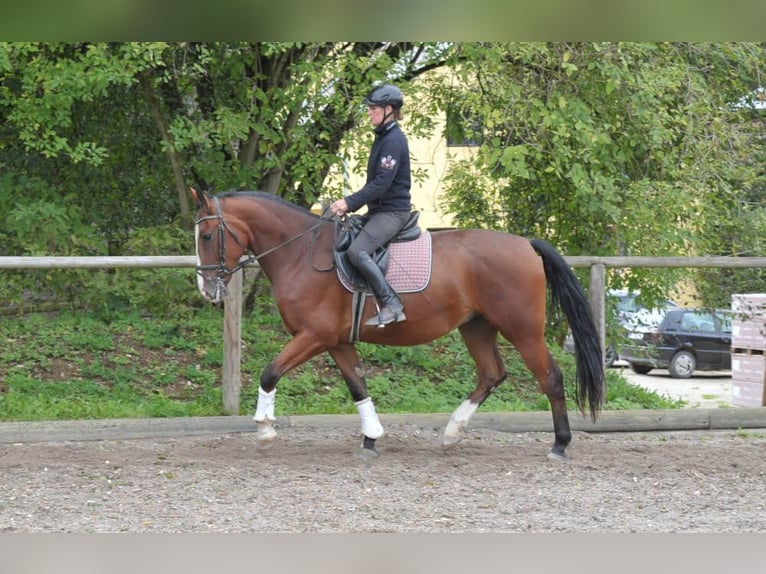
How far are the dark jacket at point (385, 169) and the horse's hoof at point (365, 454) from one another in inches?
74.8

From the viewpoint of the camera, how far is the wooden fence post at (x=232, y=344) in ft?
29.2

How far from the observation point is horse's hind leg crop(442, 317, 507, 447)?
7852 millimetres

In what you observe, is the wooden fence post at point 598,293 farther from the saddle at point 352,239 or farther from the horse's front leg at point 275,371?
the horse's front leg at point 275,371

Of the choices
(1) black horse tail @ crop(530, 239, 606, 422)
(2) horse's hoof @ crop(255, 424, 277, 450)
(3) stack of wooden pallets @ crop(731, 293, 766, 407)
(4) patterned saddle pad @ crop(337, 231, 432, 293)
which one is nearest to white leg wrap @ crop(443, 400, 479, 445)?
(1) black horse tail @ crop(530, 239, 606, 422)

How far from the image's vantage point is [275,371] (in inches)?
292

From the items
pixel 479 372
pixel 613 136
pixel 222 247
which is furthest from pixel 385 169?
pixel 613 136

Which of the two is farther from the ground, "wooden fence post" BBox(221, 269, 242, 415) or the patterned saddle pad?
the patterned saddle pad

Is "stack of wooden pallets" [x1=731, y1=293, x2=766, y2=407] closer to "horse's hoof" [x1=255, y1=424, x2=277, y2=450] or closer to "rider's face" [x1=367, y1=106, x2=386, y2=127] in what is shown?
"rider's face" [x1=367, y1=106, x2=386, y2=127]

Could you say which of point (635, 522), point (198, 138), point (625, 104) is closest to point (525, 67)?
point (625, 104)

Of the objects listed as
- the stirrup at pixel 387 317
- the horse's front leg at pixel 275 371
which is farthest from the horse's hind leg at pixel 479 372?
the horse's front leg at pixel 275 371

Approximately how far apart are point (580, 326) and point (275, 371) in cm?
247

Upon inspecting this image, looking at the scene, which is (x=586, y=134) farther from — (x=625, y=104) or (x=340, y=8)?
(x=340, y=8)

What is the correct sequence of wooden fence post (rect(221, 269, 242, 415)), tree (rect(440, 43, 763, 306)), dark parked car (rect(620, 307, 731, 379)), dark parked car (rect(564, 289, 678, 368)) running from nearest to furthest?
wooden fence post (rect(221, 269, 242, 415)) < tree (rect(440, 43, 763, 306)) < dark parked car (rect(564, 289, 678, 368)) < dark parked car (rect(620, 307, 731, 379))

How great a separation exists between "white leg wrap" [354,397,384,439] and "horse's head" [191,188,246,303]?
4.61ft
